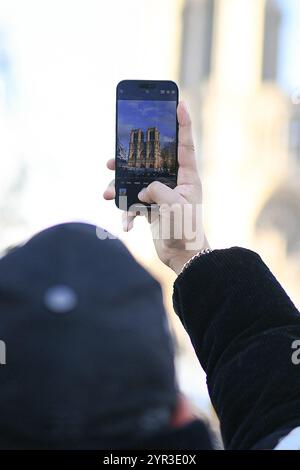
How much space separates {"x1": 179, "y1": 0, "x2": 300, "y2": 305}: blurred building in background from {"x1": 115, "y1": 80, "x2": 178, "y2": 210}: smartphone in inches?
483

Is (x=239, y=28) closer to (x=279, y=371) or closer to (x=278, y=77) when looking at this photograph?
(x=278, y=77)

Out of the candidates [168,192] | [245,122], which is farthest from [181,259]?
[245,122]

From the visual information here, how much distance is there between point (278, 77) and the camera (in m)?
15.6

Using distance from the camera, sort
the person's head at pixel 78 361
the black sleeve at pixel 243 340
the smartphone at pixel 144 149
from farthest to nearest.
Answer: the smartphone at pixel 144 149, the person's head at pixel 78 361, the black sleeve at pixel 243 340

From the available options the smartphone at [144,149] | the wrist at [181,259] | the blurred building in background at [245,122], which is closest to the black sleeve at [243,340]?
the wrist at [181,259]

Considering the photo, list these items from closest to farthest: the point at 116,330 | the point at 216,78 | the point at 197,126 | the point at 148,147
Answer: the point at 116,330, the point at 148,147, the point at 197,126, the point at 216,78

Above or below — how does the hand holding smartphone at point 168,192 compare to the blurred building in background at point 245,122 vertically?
above

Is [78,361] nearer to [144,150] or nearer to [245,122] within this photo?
→ [144,150]

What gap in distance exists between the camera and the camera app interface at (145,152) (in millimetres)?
846

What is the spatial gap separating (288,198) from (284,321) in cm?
1496

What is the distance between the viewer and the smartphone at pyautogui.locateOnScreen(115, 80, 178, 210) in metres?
0.85

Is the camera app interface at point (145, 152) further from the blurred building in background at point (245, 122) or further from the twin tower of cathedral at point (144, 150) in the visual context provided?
the blurred building in background at point (245, 122)

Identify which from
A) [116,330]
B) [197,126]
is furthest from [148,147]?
[197,126]

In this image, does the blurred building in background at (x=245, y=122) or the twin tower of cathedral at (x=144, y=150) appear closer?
the twin tower of cathedral at (x=144, y=150)
